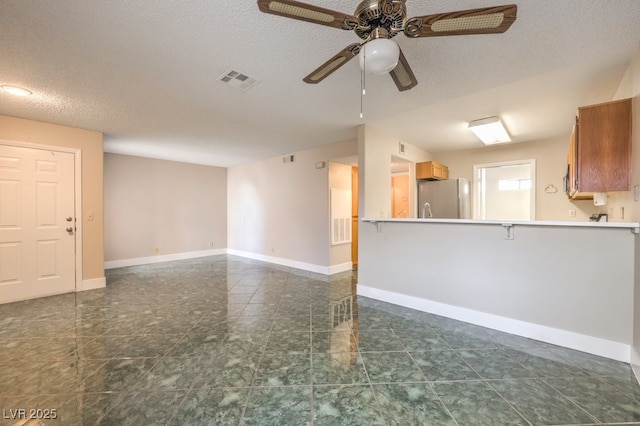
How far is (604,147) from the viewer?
2242 mm

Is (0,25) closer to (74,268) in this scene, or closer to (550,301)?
(74,268)

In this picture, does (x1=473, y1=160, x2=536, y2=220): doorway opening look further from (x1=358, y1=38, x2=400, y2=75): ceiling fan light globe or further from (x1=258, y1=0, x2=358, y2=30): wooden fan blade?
(x1=258, y1=0, x2=358, y2=30): wooden fan blade

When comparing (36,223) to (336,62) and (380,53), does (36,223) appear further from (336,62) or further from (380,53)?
(380,53)

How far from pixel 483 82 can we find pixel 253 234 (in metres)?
5.60

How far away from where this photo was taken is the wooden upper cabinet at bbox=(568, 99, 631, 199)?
216 cm

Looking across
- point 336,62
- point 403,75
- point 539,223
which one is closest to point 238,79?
point 336,62

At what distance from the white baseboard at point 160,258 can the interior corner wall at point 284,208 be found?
1.85 feet

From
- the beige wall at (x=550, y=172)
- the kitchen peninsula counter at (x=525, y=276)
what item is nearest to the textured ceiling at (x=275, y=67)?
the beige wall at (x=550, y=172)

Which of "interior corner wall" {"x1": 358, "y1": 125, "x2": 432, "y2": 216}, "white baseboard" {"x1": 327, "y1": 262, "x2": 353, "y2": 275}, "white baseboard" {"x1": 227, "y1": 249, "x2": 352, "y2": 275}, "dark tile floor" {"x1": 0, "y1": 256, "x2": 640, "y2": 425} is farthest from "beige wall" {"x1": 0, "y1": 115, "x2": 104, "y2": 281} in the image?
"interior corner wall" {"x1": 358, "y1": 125, "x2": 432, "y2": 216}

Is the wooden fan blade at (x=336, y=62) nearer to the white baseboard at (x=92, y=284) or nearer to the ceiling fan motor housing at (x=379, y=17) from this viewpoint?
the ceiling fan motor housing at (x=379, y=17)

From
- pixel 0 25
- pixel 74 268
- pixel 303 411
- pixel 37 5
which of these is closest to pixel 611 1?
pixel 303 411

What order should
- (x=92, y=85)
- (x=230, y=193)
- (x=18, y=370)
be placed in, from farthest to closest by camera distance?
1. (x=230, y=193)
2. (x=92, y=85)
3. (x=18, y=370)

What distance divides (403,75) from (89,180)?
190 inches

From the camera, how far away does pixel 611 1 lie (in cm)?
155
